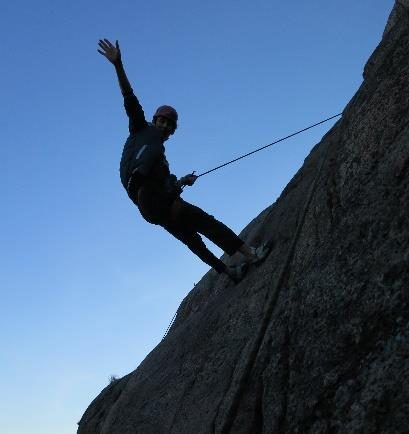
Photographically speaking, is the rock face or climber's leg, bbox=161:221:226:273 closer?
the rock face

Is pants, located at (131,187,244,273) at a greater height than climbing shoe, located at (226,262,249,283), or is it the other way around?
pants, located at (131,187,244,273)

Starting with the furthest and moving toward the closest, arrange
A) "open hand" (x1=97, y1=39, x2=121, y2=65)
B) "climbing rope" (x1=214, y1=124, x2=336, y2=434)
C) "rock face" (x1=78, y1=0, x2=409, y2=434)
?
"open hand" (x1=97, y1=39, x2=121, y2=65)
"climbing rope" (x1=214, y1=124, x2=336, y2=434)
"rock face" (x1=78, y1=0, x2=409, y2=434)

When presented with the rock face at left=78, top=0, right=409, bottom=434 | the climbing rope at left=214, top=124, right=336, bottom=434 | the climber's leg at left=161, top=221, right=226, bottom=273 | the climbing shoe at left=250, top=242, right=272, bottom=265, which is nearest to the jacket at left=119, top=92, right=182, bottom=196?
the climber's leg at left=161, top=221, right=226, bottom=273

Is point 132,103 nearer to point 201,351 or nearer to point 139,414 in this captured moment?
point 201,351

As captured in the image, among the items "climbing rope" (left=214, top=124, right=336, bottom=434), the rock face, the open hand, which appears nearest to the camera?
the rock face

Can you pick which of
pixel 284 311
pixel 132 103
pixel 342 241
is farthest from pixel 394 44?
pixel 132 103

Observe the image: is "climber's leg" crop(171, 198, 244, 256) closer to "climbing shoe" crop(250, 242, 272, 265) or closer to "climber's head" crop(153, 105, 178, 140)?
"climbing shoe" crop(250, 242, 272, 265)

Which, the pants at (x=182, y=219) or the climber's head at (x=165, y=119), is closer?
the pants at (x=182, y=219)

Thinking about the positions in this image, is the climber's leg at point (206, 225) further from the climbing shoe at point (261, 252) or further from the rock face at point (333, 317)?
the rock face at point (333, 317)

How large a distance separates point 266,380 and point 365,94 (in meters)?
3.21

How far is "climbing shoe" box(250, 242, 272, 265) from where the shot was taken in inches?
300

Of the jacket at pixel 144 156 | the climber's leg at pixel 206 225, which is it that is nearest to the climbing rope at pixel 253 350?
the climber's leg at pixel 206 225

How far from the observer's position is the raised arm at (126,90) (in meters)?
7.59

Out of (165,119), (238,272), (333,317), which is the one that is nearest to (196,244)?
(238,272)
